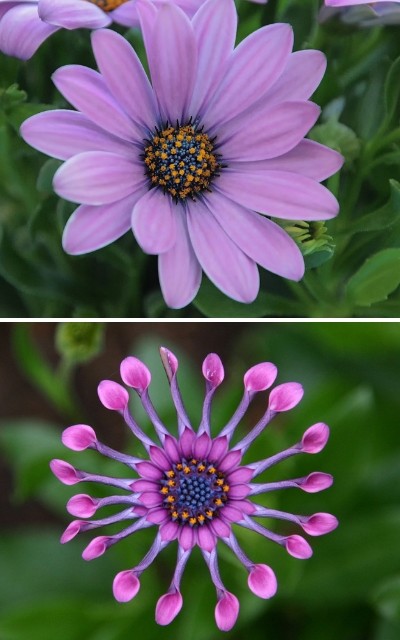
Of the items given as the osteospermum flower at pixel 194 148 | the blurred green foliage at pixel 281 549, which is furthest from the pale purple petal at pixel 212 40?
the blurred green foliage at pixel 281 549

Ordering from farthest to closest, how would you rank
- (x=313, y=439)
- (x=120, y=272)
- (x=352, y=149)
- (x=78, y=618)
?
(x=78, y=618), (x=120, y=272), (x=352, y=149), (x=313, y=439)

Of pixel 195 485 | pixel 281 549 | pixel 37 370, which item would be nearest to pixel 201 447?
pixel 195 485

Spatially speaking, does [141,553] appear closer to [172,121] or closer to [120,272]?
[120,272]

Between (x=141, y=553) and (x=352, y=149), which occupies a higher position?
(x=352, y=149)

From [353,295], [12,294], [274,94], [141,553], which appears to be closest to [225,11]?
[274,94]

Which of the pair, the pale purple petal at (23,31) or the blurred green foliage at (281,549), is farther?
the blurred green foliage at (281,549)

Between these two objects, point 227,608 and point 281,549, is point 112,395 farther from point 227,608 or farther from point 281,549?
point 281,549

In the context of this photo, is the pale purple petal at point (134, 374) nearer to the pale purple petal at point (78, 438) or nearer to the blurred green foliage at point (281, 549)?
the pale purple petal at point (78, 438)
